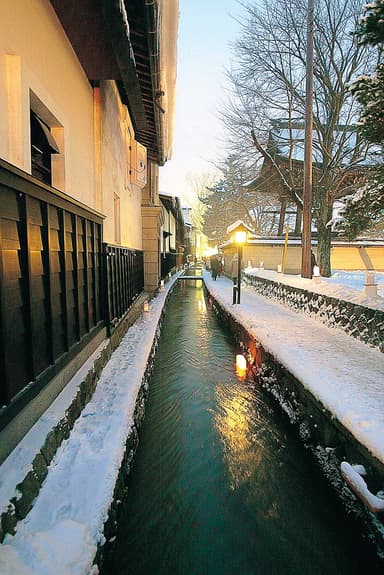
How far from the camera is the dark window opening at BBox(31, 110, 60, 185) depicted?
3.41 m

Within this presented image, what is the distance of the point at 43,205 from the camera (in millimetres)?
2438

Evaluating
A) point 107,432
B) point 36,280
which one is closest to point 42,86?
point 36,280

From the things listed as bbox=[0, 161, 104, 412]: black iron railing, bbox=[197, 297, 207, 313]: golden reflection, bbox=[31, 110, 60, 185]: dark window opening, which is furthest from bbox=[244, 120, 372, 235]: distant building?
bbox=[0, 161, 104, 412]: black iron railing

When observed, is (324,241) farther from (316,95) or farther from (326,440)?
(326,440)

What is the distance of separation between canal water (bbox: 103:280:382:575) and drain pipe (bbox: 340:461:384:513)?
0.38 metres

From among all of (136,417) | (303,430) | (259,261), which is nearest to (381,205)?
(303,430)

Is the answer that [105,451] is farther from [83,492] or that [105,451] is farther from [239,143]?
[239,143]

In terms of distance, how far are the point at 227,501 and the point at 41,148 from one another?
4.31 m

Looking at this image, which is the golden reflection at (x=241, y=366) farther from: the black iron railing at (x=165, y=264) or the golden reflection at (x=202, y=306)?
the black iron railing at (x=165, y=264)

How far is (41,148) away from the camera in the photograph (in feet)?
12.9

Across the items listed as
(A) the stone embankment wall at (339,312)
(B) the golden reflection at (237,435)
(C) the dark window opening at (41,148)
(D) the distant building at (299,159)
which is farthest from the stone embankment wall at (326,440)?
(D) the distant building at (299,159)

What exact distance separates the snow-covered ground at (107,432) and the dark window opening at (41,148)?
258 centimetres

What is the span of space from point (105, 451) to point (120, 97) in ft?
24.7

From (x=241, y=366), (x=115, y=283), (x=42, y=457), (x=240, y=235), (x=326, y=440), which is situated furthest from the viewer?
(x=240, y=235)
